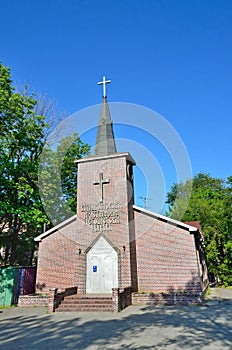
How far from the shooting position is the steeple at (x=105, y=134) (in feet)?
55.2

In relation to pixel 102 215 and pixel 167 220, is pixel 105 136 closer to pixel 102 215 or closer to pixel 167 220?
pixel 102 215

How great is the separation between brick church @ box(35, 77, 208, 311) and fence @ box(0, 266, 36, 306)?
808 millimetres

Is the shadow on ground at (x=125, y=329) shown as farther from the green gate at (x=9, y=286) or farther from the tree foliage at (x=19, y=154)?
the tree foliage at (x=19, y=154)

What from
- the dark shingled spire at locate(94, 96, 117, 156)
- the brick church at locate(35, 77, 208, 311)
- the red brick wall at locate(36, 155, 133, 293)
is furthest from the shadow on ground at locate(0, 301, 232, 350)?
the dark shingled spire at locate(94, 96, 117, 156)

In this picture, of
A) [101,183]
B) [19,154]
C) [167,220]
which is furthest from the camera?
[19,154]

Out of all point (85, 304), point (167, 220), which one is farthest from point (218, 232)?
point (85, 304)

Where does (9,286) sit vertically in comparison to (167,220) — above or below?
below

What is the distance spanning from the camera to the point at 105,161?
16.1m

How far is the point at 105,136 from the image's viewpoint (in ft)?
56.4

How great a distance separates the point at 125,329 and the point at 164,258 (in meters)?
6.54

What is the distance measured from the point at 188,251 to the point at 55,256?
7594mm

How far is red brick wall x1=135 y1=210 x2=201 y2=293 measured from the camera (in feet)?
44.2

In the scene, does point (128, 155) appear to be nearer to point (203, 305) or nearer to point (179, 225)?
point (179, 225)

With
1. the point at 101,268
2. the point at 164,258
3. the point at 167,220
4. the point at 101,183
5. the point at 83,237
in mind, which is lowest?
the point at 101,268
